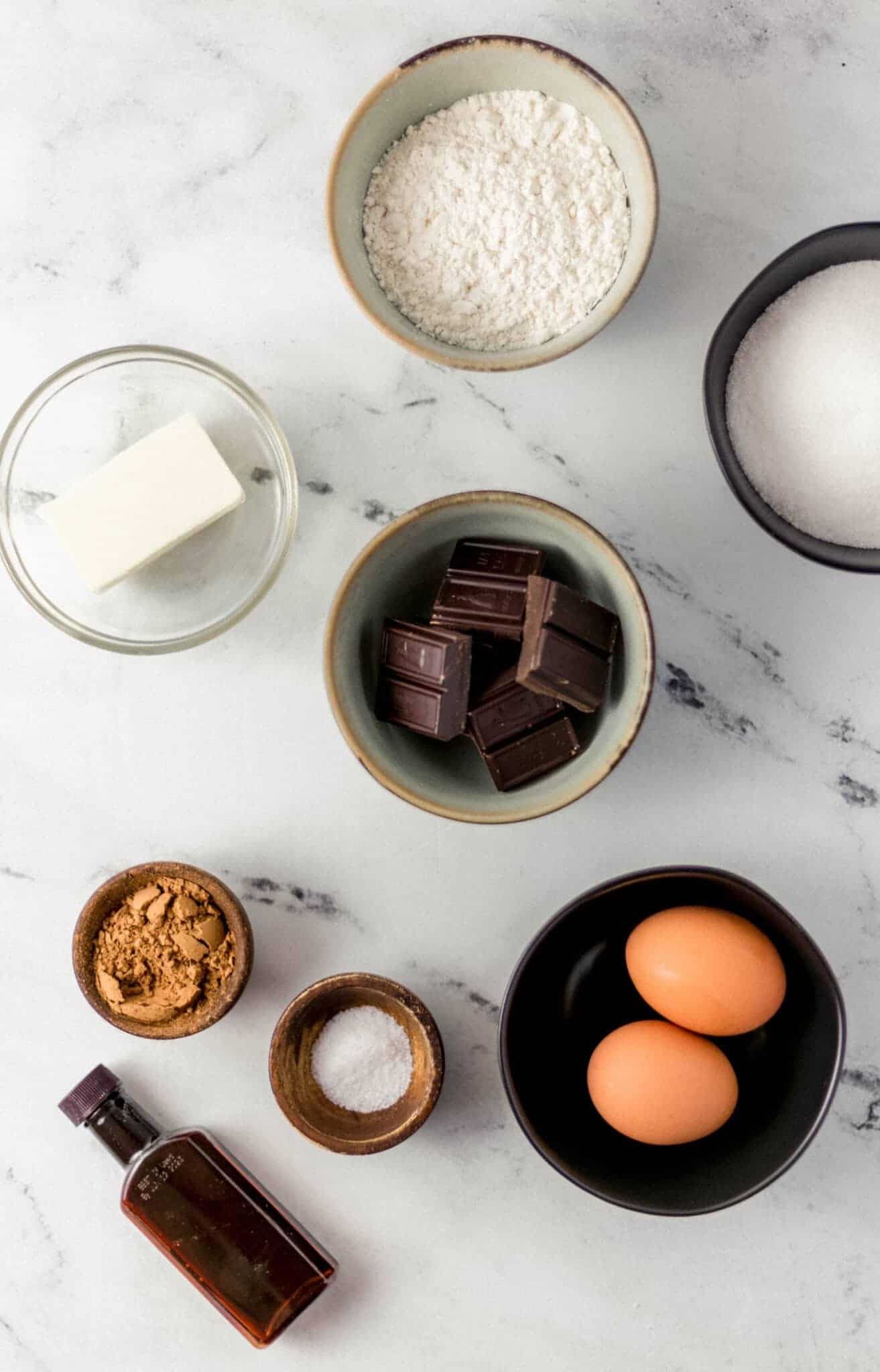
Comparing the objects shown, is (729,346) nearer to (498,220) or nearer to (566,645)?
(498,220)

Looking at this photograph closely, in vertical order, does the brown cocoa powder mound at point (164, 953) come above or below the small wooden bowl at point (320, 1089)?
above

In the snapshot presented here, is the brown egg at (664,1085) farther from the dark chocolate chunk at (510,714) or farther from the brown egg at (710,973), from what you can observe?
the dark chocolate chunk at (510,714)

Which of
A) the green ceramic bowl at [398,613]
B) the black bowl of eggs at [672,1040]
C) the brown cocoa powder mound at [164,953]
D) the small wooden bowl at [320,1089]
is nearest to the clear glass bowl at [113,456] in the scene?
the green ceramic bowl at [398,613]

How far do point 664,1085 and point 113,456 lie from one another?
0.93 m

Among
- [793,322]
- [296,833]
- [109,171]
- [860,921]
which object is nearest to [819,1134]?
[860,921]

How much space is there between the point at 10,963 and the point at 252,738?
0.40 metres

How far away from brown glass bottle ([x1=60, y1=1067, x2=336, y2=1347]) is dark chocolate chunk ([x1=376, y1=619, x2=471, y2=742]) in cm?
56

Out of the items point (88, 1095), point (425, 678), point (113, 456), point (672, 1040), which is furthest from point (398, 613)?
point (88, 1095)

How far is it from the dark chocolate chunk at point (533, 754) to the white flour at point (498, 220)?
419 mm

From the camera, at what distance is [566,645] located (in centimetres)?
107

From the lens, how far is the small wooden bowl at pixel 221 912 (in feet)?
3.96

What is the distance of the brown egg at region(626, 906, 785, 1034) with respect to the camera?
3.57ft

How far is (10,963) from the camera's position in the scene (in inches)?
52.2

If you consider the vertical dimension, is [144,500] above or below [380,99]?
below
